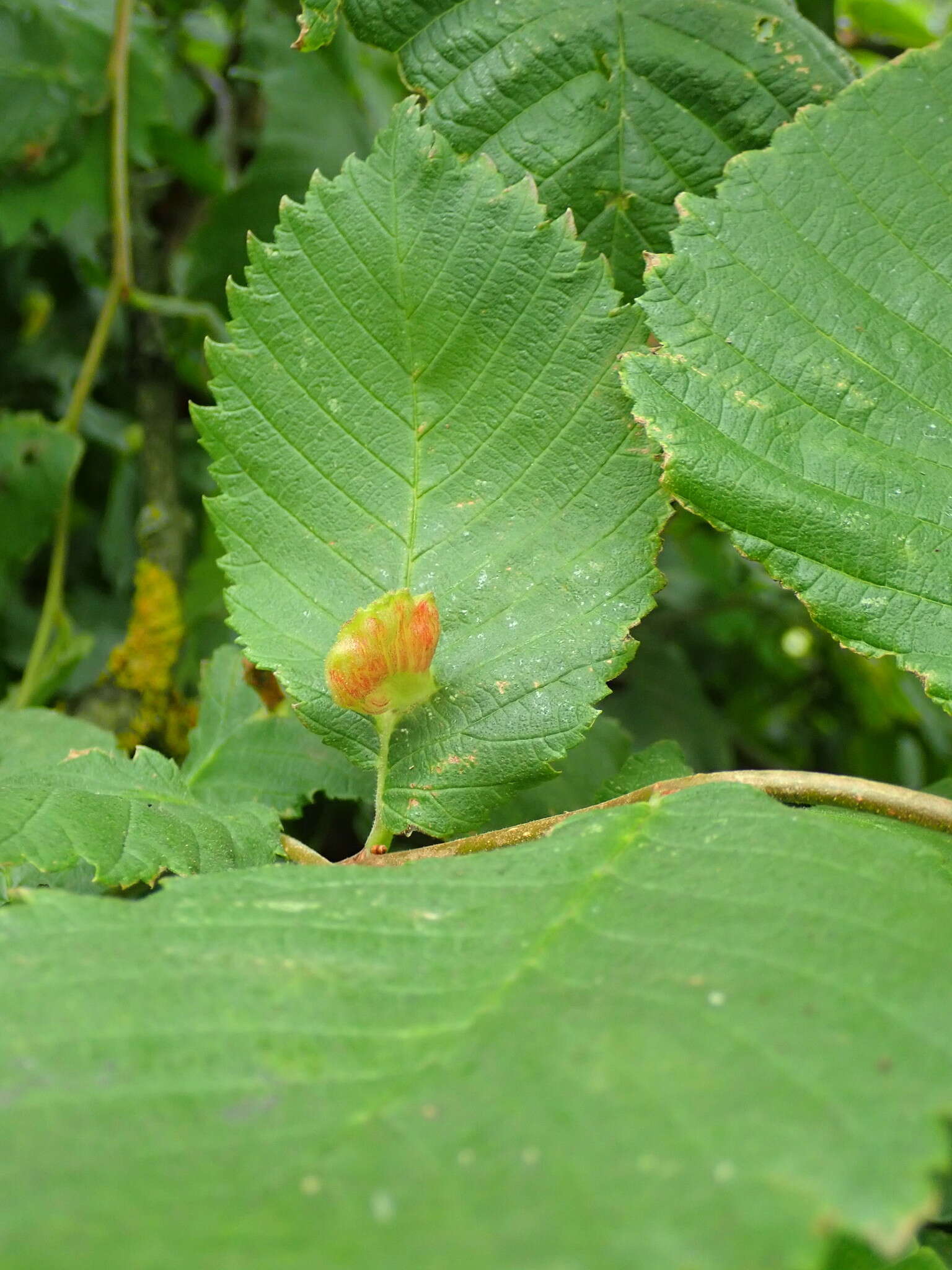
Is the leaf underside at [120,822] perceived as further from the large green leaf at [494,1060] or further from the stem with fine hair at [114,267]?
the stem with fine hair at [114,267]

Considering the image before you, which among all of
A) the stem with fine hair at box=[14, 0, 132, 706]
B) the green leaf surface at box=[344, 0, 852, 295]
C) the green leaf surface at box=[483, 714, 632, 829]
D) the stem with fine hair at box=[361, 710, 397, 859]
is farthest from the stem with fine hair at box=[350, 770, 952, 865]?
the stem with fine hair at box=[14, 0, 132, 706]

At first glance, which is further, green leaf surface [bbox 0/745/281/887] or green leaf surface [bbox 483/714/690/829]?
green leaf surface [bbox 483/714/690/829]

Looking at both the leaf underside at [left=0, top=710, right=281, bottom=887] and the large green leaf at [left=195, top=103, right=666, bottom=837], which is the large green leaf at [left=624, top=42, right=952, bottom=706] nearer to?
the large green leaf at [left=195, top=103, right=666, bottom=837]

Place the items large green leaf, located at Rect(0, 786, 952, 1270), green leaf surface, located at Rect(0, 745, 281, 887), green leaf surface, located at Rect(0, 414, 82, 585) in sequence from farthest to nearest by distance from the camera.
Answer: green leaf surface, located at Rect(0, 414, 82, 585), green leaf surface, located at Rect(0, 745, 281, 887), large green leaf, located at Rect(0, 786, 952, 1270)

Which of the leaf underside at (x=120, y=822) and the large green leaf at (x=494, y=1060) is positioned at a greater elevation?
the large green leaf at (x=494, y=1060)

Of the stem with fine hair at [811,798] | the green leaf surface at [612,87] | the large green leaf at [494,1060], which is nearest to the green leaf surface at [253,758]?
the stem with fine hair at [811,798]

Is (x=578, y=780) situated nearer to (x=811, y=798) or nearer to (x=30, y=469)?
(x=811, y=798)

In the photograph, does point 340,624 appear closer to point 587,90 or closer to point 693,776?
point 693,776
